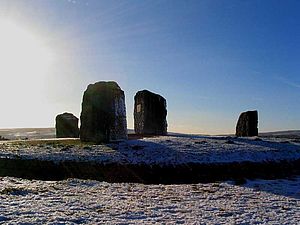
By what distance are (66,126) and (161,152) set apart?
16906 millimetres

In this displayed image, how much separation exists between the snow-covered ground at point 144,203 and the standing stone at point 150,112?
15096mm

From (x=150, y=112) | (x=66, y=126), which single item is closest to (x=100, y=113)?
(x=150, y=112)

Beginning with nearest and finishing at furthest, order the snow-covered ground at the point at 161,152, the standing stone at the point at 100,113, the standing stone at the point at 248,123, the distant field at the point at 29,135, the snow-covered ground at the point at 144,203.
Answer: the snow-covered ground at the point at 144,203 < the snow-covered ground at the point at 161,152 < the standing stone at the point at 100,113 < the standing stone at the point at 248,123 < the distant field at the point at 29,135

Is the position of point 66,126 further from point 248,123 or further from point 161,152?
point 161,152

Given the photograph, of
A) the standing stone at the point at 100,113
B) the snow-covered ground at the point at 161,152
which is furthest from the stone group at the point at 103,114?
the snow-covered ground at the point at 161,152

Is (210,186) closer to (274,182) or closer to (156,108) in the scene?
(274,182)

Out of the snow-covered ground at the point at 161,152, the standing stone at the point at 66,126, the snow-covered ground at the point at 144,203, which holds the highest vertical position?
the standing stone at the point at 66,126

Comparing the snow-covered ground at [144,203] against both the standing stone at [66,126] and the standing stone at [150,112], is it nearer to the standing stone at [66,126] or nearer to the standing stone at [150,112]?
the standing stone at [150,112]

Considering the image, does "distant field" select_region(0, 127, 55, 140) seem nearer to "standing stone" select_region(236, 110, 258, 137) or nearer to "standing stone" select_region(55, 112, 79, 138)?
"standing stone" select_region(55, 112, 79, 138)

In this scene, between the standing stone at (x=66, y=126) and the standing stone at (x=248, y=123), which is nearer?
the standing stone at (x=248, y=123)

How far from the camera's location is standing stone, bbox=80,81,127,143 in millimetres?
22297

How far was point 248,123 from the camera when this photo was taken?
31.0 m

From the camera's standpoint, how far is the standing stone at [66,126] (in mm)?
33219

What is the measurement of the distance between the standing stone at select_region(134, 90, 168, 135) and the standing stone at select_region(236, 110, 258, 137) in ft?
22.4
